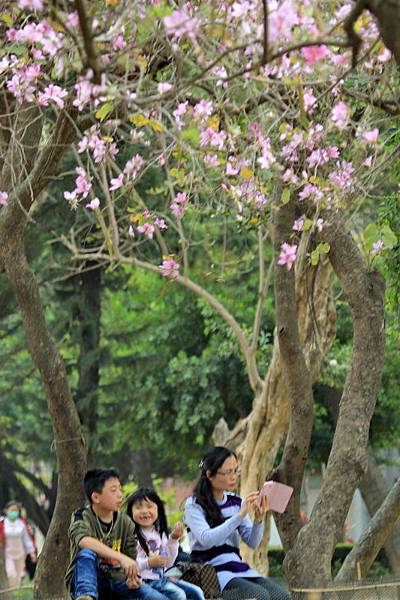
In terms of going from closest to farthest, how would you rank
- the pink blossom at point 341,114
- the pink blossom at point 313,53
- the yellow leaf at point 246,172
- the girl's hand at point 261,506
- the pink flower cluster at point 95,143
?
the pink blossom at point 313,53 → the pink blossom at point 341,114 → the girl's hand at point 261,506 → the yellow leaf at point 246,172 → the pink flower cluster at point 95,143

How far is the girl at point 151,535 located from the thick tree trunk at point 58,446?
7.00 ft

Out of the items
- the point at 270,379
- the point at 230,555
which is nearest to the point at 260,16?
the point at 230,555

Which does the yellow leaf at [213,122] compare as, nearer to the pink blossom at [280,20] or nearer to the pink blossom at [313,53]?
the pink blossom at [313,53]

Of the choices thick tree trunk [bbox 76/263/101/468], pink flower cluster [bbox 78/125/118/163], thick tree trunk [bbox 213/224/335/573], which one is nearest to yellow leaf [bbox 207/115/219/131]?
pink flower cluster [bbox 78/125/118/163]

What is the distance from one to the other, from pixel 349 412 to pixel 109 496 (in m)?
2.57

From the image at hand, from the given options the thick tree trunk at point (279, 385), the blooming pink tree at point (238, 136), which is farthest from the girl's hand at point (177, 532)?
the thick tree trunk at point (279, 385)

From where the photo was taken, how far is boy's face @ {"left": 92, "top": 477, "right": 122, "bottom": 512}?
730 cm

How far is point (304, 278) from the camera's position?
11.8 metres

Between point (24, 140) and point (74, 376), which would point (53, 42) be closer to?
point (24, 140)

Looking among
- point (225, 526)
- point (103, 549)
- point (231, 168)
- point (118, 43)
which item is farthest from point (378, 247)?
point (103, 549)

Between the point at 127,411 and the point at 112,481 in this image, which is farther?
the point at 127,411

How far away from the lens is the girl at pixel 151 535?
7438 mm

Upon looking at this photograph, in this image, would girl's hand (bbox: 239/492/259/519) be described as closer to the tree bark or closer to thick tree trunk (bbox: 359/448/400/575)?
the tree bark

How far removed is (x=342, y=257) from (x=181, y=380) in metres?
13.1
